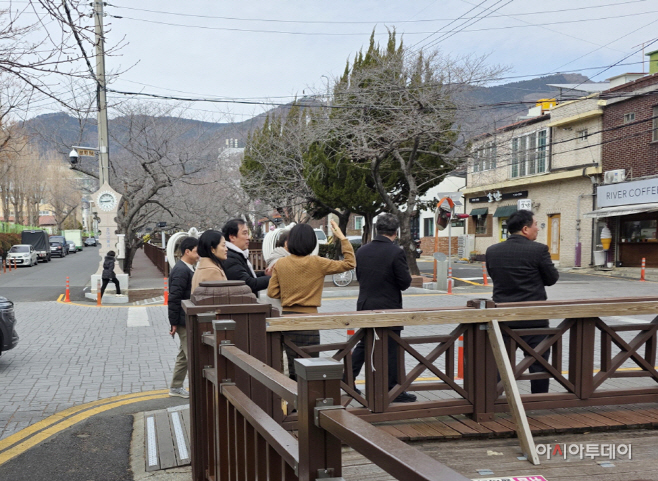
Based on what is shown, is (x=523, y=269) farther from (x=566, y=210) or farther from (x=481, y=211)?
(x=481, y=211)

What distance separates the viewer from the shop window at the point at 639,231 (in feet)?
78.2

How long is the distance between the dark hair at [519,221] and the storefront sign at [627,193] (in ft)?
68.8

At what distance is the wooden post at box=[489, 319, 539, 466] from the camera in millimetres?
4043

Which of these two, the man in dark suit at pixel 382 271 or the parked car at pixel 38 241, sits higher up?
the man in dark suit at pixel 382 271

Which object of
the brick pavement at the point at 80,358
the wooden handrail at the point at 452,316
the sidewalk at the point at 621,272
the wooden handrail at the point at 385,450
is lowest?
the brick pavement at the point at 80,358

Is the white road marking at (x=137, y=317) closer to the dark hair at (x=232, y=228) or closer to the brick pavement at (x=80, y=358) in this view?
the brick pavement at (x=80, y=358)

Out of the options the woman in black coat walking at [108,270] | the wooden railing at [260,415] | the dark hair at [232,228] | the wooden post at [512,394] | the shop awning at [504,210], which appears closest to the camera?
the wooden railing at [260,415]

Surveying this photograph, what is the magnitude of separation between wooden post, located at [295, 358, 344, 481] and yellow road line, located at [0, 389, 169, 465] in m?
4.08

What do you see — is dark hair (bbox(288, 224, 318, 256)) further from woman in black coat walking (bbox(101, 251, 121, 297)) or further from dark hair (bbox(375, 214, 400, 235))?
woman in black coat walking (bbox(101, 251, 121, 297))

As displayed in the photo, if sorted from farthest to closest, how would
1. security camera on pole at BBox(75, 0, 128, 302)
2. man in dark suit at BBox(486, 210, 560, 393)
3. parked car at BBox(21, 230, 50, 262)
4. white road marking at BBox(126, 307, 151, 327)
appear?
parked car at BBox(21, 230, 50, 262) → security camera on pole at BBox(75, 0, 128, 302) → white road marking at BBox(126, 307, 151, 327) → man in dark suit at BBox(486, 210, 560, 393)

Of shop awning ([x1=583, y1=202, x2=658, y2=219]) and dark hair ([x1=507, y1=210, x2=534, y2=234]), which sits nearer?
dark hair ([x1=507, y1=210, x2=534, y2=234])

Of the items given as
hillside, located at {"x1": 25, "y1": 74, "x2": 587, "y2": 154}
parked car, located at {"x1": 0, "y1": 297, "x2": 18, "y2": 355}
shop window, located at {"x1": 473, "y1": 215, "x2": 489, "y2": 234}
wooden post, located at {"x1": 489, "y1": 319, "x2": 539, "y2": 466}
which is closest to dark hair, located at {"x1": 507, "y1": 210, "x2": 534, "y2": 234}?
wooden post, located at {"x1": 489, "y1": 319, "x2": 539, "y2": 466}

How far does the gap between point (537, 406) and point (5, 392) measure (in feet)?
19.1

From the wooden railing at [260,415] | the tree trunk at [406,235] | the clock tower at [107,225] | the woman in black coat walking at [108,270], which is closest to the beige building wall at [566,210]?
the tree trunk at [406,235]
